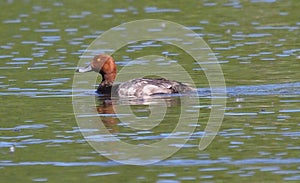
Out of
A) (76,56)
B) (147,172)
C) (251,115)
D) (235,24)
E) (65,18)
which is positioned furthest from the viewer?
(65,18)

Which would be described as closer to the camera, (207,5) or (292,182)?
(292,182)

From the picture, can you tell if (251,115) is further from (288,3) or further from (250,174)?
(288,3)

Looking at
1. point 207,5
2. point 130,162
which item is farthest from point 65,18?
point 130,162

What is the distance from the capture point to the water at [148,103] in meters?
10.5

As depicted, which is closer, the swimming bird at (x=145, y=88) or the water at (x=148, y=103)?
the water at (x=148, y=103)

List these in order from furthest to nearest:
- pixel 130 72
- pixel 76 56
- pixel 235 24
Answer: pixel 235 24 < pixel 76 56 < pixel 130 72

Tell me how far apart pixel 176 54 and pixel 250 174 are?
11024 mm

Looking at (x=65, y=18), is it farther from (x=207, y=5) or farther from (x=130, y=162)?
(x=130, y=162)

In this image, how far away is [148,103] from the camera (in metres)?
15.4

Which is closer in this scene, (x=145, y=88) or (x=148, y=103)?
(x=148, y=103)

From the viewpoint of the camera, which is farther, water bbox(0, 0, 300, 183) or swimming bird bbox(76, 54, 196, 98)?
swimming bird bbox(76, 54, 196, 98)

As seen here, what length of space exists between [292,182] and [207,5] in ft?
61.5

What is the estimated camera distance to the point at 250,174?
9.98 meters

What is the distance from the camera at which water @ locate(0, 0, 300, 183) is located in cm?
1048
